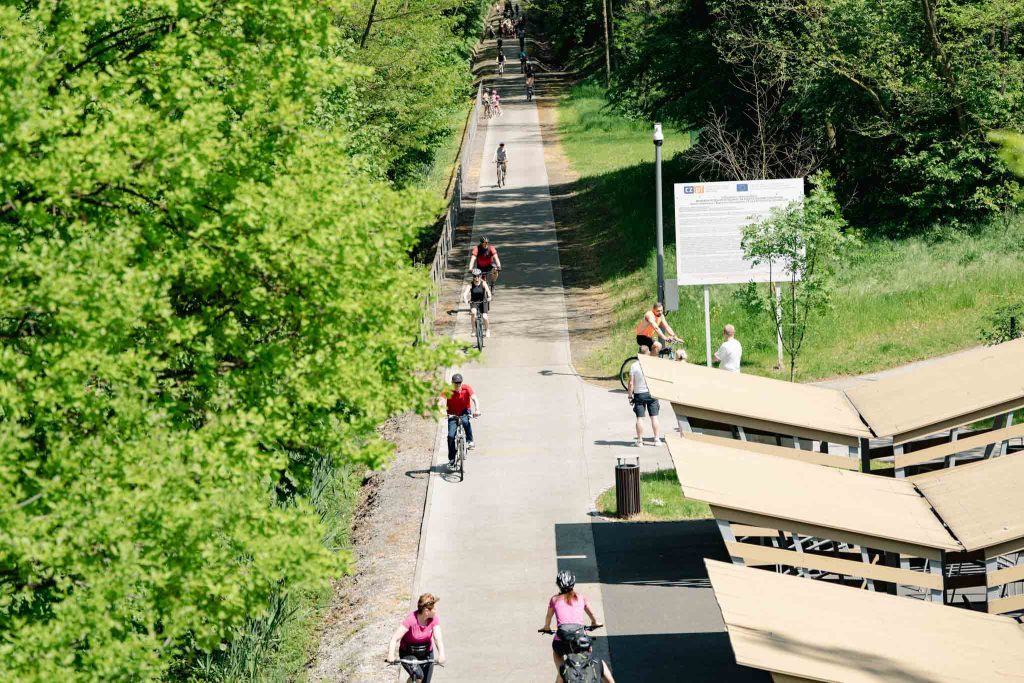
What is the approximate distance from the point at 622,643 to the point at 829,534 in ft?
8.41

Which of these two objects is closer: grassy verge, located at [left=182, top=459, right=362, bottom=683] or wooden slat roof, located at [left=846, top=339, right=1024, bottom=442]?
grassy verge, located at [left=182, top=459, right=362, bottom=683]

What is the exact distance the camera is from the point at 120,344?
930 centimetres

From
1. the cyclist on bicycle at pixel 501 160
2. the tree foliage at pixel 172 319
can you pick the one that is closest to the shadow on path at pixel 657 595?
the tree foliage at pixel 172 319

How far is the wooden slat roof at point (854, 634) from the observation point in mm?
8555

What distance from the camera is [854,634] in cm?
932

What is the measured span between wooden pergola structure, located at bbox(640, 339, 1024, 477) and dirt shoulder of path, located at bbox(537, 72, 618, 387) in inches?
294

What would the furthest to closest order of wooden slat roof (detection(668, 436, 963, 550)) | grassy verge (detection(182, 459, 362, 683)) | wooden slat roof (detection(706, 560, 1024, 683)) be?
grassy verge (detection(182, 459, 362, 683)), wooden slat roof (detection(668, 436, 963, 550)), wooden slat roof (detection(706, 560, 1024, 683))

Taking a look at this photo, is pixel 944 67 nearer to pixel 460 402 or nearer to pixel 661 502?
pixel 661 502

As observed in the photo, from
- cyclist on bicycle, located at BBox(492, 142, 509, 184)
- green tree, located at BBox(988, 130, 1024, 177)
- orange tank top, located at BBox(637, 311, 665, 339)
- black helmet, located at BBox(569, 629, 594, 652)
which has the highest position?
green tree, located at BBox(988, 130, 1024, 177)

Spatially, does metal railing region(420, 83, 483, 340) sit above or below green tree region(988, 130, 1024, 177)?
below

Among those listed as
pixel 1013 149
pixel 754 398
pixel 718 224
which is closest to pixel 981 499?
pixel 754 398

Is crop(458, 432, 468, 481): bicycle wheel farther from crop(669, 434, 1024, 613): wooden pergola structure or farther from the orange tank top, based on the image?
crop(669, 434, 1024, 613): wooden pergola structure

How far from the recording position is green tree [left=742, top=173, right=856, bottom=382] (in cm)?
1975

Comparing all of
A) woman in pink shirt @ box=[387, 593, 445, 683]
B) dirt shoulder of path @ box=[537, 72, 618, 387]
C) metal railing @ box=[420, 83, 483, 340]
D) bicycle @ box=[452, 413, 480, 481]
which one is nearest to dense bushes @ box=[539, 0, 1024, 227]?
dirt shoulder of path @ box=[537, 72, 618, 387]
